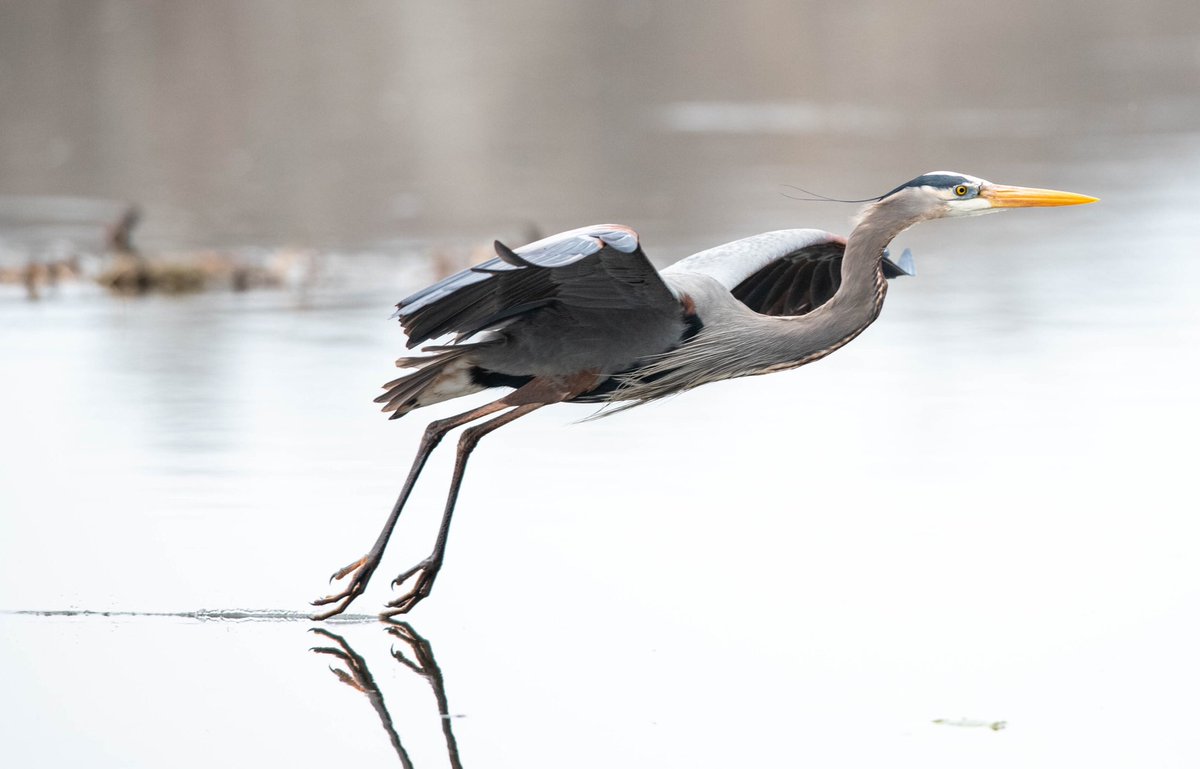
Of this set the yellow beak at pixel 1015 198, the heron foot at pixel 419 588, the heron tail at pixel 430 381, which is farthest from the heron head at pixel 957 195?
the heron foot at pixel 419 588

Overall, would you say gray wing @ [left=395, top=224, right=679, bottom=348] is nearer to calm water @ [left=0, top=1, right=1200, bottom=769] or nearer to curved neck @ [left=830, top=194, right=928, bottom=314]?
curved neck @ [left=830, top=194, right=928, bottom=314]

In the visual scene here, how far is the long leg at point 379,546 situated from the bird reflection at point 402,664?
0.37 feet

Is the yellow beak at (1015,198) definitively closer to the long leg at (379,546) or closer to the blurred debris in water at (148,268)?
the long leg at (379,546)

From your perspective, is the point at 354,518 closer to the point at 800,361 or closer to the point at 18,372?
the point at 800,361

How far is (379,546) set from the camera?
6.09 m

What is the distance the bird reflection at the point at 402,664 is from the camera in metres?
4.84

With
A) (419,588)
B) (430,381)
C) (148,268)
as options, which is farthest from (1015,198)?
(148,268)

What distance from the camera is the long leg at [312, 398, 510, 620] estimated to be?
19.5ft

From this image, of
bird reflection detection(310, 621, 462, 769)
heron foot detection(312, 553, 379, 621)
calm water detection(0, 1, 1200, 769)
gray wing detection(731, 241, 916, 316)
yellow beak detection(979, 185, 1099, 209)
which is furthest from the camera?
gray wing detection(731, 241, 916, 316)

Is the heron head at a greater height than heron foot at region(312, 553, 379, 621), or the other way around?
the heron head

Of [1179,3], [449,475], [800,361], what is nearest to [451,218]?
[449,475]

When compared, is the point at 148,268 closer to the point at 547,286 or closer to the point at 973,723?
the point at 547,286

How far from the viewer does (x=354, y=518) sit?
23.3 ft

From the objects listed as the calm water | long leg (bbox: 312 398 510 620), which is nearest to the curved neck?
the calm water
